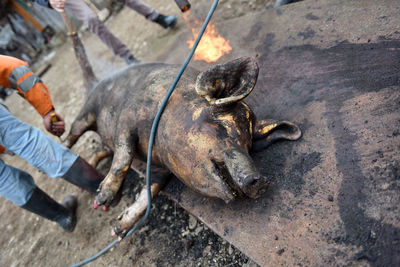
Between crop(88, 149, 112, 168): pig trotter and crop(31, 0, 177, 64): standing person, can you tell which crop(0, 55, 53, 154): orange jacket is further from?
crop(31, 0, 177, 64): standing person

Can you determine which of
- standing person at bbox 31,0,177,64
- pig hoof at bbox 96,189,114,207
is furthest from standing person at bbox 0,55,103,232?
standing person at bbox 31,0,177,64

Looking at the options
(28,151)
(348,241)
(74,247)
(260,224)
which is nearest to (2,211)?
(74,247)

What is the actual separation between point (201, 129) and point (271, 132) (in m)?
0.59

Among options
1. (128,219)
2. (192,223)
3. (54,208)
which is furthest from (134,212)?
(54,208)

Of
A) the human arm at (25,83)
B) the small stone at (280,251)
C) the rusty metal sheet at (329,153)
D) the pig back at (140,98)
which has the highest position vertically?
the human arm at (25,83)

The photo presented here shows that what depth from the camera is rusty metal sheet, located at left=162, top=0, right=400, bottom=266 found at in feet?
5.16

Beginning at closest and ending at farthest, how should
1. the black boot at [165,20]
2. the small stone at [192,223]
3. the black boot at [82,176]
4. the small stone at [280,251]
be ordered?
the small stone at [280,251] → the small stone at [192,223] → the black boot at [82,176] → the black boot at [165,20]

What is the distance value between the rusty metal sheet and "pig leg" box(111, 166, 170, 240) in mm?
122

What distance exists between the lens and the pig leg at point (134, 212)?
2305 millimetres

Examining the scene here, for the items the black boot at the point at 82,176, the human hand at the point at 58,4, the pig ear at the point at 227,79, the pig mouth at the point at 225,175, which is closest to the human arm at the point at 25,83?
the black boot at the point at 82,176

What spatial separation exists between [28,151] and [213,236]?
1948 mm

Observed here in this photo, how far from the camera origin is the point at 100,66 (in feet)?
19.7

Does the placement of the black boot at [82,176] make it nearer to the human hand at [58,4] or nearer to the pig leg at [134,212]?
the pig leg at [134,212]

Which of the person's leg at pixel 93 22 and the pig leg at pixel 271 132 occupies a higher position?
the person's leg at pixel 93 22
